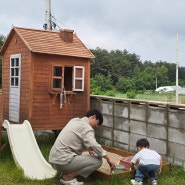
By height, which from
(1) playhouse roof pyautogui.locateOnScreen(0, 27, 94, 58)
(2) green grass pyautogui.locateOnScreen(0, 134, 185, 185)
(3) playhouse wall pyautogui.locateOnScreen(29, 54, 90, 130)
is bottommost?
(2) green grass pyautogui.locateOnScreen(0, 134, 185, 185)

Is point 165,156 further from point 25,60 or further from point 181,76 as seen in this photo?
point 181,76

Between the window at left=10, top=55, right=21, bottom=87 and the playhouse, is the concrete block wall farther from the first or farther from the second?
the window at left=10, top=55, right=21, bottom=87

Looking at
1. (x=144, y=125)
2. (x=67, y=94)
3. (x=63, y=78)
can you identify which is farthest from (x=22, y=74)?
(x=144, y=125)

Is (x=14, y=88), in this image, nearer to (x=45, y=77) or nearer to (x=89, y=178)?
(x=45, y=77)

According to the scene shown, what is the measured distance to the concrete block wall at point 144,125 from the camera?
7.07 metres

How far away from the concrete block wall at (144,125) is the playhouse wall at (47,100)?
81 centimetres

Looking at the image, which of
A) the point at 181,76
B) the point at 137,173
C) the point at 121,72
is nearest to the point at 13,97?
the point at 137,173

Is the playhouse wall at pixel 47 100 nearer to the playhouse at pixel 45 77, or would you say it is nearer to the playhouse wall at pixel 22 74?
the playhouse at pixel 45 77

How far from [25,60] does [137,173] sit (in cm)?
445

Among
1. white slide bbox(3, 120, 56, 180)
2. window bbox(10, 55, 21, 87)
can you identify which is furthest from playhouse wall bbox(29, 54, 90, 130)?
window bbox(10, 55, 21, 87)

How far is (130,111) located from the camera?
8.33 metres

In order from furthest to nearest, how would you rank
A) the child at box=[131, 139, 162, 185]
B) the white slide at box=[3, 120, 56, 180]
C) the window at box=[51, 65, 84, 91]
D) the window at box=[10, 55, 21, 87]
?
the window at box=[10, 55, 21, 87] < the window at box=[51, 65, 84, 91] < the white slide at box=[3, 120, 56, 180] < the child at box=[131, 139, 162, 185]

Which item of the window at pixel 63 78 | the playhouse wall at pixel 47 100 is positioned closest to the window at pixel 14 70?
the playhouse wall at pixel 47 100

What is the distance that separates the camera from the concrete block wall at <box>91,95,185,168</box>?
A: 279 inches
